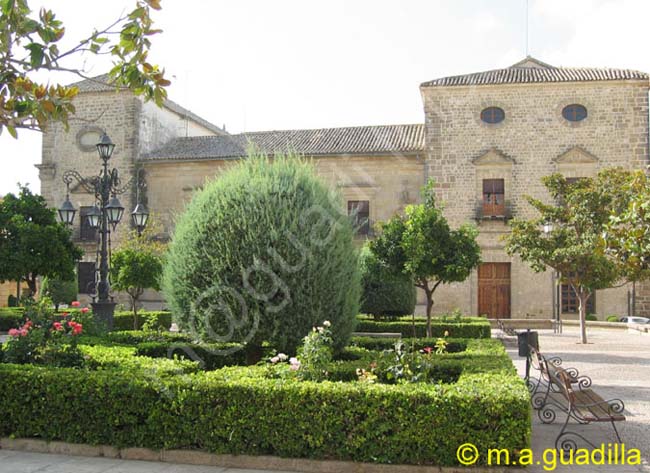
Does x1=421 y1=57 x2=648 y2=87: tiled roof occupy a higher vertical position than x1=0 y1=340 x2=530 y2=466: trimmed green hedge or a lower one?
higher

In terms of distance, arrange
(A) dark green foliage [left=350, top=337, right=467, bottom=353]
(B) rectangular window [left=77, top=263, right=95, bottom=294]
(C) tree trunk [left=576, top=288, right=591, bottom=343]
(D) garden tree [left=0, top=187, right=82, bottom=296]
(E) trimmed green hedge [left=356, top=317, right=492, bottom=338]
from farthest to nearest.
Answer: (B) rectangular window [left=77, top=263, right=95, bottom=294] < (C) tree trunk [left=576, top=288, right=591, bottom=343] < (D) garden tree [left=0, top=187, right=82, bottom=296] < (E) trimmed green hedge [left=356, top=317, right=492, bottom=338] < (A) dark green foliage [left=350, top=337, right=467, bottom=353]

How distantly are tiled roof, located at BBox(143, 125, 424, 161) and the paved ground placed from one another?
1272 centimetres

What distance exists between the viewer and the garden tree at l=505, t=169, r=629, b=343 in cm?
1750

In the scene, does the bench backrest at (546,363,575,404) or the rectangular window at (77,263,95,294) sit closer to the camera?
the bench backrest at (546,363,575,404)

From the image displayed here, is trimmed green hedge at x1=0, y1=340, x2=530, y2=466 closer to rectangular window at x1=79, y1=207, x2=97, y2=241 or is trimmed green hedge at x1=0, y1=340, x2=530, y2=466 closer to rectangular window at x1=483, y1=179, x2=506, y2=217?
rectangular window at x1=483, y1=179, x2=506, y2=217

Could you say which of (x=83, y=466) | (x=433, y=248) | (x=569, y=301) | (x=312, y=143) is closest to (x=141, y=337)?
(x=83, y=466)

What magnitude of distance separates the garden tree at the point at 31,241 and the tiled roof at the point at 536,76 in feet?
51.3

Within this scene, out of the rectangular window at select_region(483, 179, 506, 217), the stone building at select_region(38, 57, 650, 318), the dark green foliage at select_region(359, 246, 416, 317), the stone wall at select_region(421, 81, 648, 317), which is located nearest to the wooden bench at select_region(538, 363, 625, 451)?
the dark green foliage at select_region(359, 246, 416, 317)

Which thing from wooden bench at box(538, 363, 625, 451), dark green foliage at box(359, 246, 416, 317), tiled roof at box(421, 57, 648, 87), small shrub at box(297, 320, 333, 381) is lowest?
wooden bench at box(538, 363, 625, 451)

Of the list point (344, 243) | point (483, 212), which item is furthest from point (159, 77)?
point (483, 212)

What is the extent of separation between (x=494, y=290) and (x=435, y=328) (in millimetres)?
11113

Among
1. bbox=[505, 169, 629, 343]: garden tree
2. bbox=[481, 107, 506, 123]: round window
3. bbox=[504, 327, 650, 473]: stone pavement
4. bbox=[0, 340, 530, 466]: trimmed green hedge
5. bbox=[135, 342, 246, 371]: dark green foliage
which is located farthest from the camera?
bbox=[481, 107, 506, 123]: round window

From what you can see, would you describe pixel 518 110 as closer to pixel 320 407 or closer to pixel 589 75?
pixel 589 75

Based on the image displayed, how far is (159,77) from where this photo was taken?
6.12 metres
